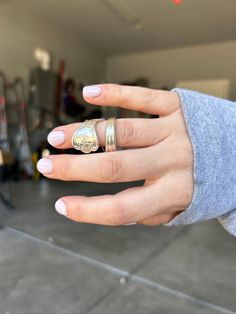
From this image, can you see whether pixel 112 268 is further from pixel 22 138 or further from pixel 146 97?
pixel 22 138

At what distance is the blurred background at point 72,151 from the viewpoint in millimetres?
1419

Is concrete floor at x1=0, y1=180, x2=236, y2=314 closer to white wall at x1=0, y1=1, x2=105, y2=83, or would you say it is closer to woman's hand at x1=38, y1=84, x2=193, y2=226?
woman's hand at x1=38, y1=84, x2=193, y2=226

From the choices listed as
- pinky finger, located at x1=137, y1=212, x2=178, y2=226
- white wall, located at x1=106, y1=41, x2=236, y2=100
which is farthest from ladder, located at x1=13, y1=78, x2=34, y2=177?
pinky finger, located at x1=137, y1=212, x2=178, y2=226

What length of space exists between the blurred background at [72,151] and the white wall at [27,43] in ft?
0.06

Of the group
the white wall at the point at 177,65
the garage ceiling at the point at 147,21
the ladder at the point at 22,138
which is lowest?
the ladder at the point at 22,138

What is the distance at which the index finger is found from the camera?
365 millimetres

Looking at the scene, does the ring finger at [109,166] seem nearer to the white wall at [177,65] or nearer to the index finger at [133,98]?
the index finger at [133,98]

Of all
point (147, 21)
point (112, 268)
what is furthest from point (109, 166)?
point (147, 21)

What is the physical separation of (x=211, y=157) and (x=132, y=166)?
0.30 ft

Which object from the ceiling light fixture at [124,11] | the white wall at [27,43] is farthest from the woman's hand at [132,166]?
the white wall at [27,43]

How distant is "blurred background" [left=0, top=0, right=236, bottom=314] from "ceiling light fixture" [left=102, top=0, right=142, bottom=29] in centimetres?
2

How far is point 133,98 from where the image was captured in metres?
0.37

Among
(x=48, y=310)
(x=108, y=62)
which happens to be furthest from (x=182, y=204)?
(x=108, y=62)

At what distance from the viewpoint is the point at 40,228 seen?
2236mm
